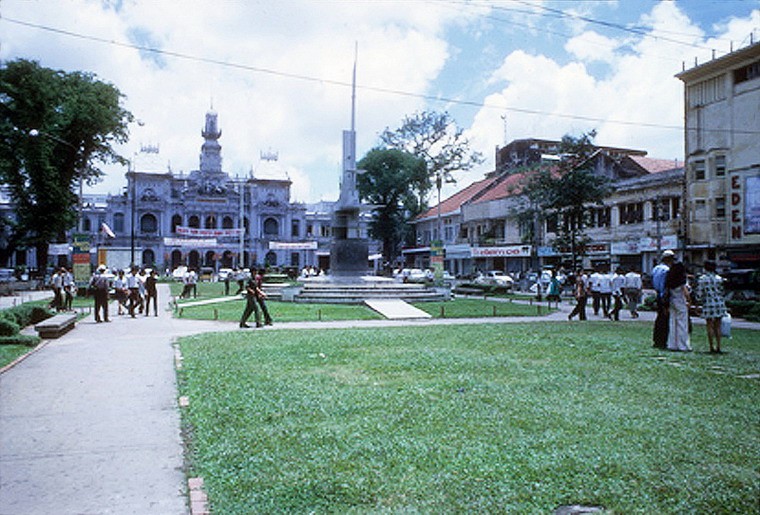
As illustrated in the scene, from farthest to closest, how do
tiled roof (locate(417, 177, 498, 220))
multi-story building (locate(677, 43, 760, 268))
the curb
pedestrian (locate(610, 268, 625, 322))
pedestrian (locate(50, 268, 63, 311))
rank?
tiled roof (locate(417, 177, 498, 220)) < multi-story building (locate(677, 43, 760, 268)) < pedestrian (locate(50, 268, 63, 311)) < pedestrian (locate(610, 268, 625, 322)) < the curb

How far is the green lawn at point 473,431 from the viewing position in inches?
145

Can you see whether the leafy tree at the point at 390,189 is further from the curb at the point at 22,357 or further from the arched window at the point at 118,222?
the curb at the point at 22,357

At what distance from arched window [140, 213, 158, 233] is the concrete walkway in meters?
68.7

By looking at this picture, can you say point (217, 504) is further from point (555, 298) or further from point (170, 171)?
point (170, 171)

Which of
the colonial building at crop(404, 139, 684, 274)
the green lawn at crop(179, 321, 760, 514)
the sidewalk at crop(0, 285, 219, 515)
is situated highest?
the colonial building at crop(404, 139, 684, 274)

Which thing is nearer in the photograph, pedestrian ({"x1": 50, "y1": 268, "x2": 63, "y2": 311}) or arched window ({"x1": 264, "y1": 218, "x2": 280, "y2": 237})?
pedestrian ({"x1": 50, "y1": 268, "x2": 63, "y2": 311})

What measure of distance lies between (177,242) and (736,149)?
46517 mm

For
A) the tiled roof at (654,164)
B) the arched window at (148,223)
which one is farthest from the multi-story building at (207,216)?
the tiled roof at (654,164)

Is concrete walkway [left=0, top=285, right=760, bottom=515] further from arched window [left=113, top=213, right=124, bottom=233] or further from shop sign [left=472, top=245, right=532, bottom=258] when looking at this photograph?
arched window [left=113, top=213, right=124, bottom=233]

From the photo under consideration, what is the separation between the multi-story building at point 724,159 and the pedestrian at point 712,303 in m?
19.6

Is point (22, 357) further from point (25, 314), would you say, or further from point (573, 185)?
point (573, 185)

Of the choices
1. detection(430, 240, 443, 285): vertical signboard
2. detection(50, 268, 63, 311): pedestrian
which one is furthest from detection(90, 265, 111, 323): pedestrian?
detection(430, 240, 443, 285): vertical signboard

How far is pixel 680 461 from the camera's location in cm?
423

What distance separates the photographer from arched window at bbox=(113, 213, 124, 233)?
240ft
